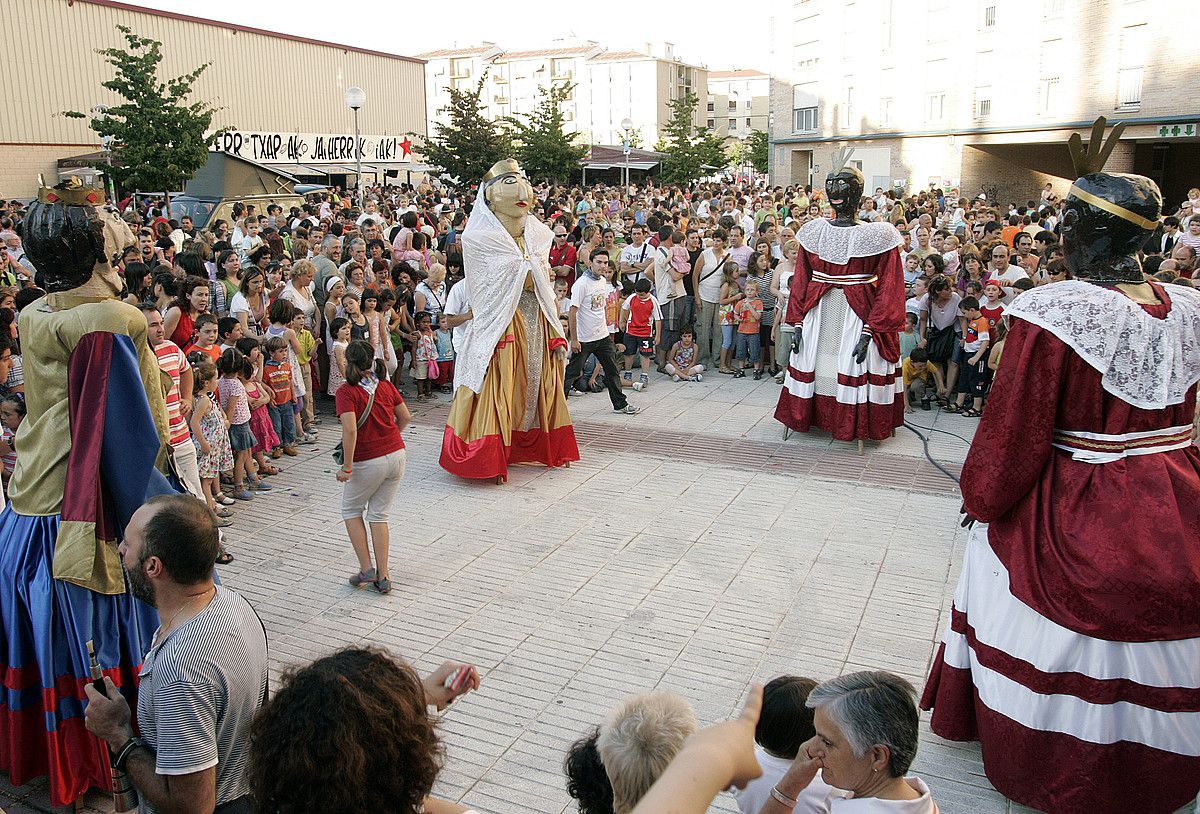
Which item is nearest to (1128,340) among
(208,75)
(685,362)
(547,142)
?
(685,362)

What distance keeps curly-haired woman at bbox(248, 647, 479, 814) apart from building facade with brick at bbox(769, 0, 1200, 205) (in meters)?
25.2

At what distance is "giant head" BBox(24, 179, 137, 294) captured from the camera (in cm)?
338

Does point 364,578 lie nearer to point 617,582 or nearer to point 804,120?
point 617,582

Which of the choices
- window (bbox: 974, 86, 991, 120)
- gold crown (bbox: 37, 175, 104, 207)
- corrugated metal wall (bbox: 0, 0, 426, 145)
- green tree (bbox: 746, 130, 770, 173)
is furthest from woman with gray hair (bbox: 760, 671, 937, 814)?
green tree (bbox: 746, 130, 770, 173)

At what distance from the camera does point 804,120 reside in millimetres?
38625

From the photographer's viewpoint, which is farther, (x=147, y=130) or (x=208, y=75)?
(x=208, y=75)

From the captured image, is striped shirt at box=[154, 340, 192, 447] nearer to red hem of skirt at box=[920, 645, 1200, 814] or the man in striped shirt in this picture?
the man in striped shirt

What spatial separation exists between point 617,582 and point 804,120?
36.2m

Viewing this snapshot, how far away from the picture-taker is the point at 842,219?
7770 millimetres

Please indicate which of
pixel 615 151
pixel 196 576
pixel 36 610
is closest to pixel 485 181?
pixel 36 610

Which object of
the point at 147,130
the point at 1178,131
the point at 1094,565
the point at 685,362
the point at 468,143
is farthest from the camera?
the point at 1178,131

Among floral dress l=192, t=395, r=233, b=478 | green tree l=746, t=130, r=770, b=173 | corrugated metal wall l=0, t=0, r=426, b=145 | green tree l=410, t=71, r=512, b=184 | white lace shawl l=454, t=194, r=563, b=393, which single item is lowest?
floral dress l=192, t=395, r=233, b=478

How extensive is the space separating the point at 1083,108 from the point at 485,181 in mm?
25612

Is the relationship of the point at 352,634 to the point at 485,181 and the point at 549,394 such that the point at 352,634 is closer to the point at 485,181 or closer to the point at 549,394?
the point at 549,394
